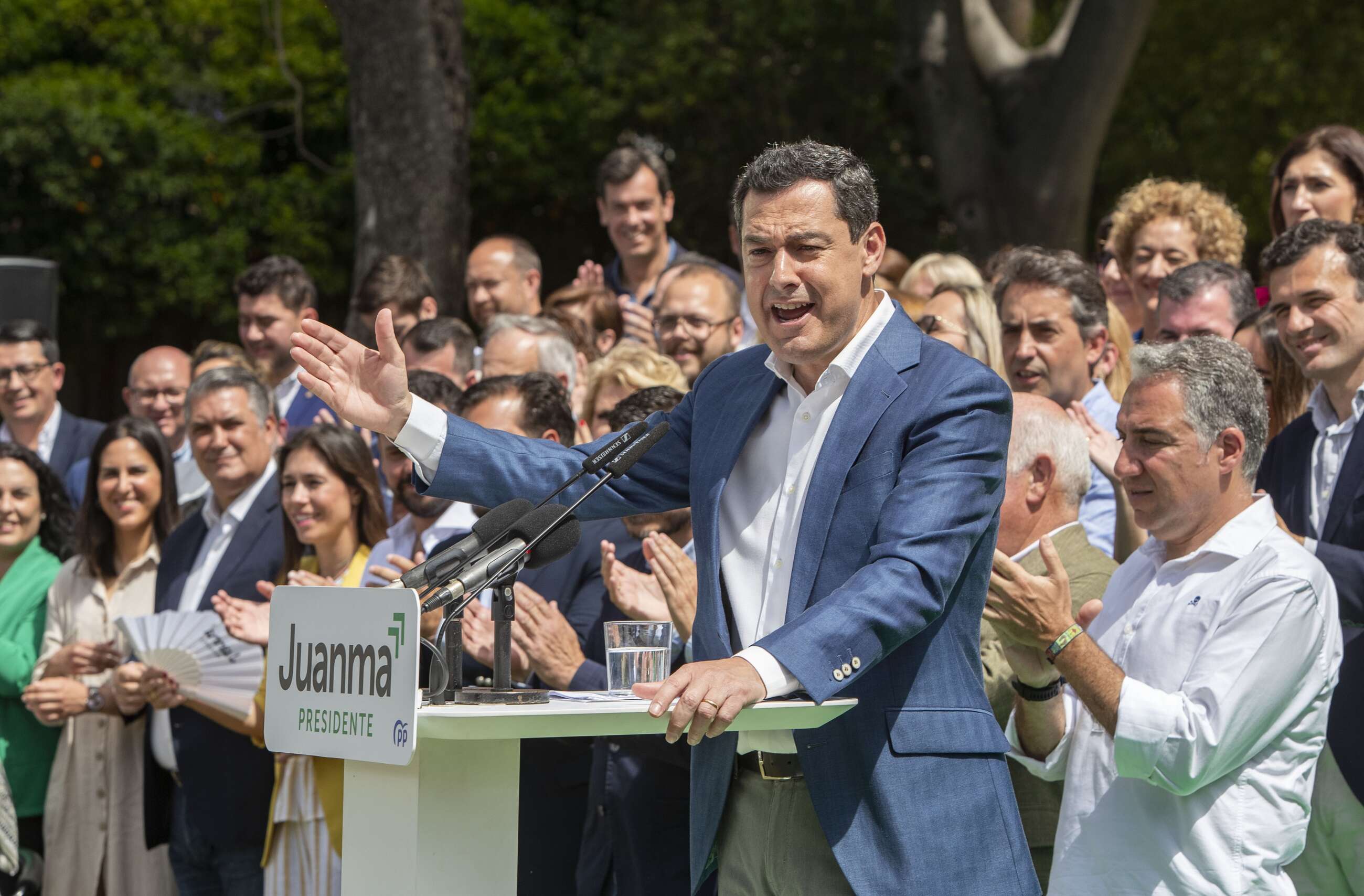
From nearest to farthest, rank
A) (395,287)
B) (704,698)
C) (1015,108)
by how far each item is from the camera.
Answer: (704,698), (395,287), (1015,108)

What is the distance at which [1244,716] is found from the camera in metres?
3.21

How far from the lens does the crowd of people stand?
3.31 m

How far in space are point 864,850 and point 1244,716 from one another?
1.01m

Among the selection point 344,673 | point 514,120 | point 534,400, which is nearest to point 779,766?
point 344,673

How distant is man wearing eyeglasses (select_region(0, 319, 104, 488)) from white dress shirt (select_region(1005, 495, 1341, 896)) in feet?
18.9

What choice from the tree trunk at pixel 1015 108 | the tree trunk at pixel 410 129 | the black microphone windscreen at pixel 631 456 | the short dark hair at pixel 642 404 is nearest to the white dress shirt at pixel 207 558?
the short dark hair at pixel 642 404

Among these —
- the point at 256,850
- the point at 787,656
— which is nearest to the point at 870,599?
the point at 787,656

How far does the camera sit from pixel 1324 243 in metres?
4.35

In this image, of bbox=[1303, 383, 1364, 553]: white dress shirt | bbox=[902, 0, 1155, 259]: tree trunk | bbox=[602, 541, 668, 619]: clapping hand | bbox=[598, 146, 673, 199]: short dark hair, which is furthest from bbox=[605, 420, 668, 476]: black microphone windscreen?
bbox=[902, 0, 1155, 259]: tree trunk

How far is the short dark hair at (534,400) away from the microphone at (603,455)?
2251mm

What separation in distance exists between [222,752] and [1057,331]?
3.14 meters

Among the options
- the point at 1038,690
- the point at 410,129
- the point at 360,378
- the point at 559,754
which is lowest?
the point at 559,754

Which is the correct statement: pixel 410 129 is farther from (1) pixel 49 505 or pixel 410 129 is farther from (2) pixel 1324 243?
(2) pixel 1324 243

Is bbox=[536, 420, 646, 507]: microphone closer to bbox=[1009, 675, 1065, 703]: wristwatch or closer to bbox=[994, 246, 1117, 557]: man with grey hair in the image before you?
bbox=[1009, 675, 1065, 703]: wristwatch
